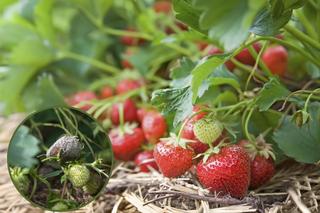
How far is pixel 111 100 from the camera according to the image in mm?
1339

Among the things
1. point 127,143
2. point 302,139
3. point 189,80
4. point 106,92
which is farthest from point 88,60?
point 302,139

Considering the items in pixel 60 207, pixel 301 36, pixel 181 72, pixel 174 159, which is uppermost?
pixel 301 36

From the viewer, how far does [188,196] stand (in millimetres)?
911

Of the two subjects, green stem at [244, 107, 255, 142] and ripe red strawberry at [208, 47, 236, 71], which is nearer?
green stem at [244, 107, 255, 142]

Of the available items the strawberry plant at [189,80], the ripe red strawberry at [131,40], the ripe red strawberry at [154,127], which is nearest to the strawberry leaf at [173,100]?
the strawberry plant at [189,80]

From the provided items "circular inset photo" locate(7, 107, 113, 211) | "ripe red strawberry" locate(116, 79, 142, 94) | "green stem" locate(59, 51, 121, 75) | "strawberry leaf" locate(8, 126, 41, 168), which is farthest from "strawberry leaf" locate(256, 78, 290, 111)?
"green stem" locate(59, 51, 121, 75)

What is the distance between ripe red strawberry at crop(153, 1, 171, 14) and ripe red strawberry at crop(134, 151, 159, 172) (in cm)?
65

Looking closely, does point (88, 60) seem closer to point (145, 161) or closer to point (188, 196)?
point (145, 161)

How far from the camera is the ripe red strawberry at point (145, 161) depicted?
1111 millimetres

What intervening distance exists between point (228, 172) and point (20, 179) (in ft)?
1.20

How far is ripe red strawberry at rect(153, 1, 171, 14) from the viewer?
171cm

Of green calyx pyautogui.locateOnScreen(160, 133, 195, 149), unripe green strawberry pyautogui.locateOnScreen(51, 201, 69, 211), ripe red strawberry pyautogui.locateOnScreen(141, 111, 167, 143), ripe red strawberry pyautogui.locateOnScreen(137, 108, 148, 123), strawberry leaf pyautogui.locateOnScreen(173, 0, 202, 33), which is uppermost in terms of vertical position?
strawberry leaf pyautogui.locateOnScreen(173, 0, 202, 33)

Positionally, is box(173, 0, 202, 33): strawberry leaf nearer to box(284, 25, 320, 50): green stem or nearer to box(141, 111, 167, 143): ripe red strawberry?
box(284, 25, 320, 50): green stem

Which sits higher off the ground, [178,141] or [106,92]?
[178,141]
